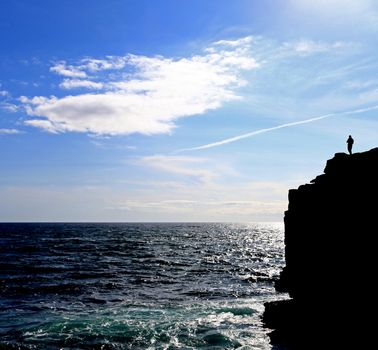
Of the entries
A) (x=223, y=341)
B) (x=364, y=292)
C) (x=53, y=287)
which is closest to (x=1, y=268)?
(x=53, y=287)

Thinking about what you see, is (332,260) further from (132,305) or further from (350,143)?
(132,305)

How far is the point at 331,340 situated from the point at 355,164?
31.8ft

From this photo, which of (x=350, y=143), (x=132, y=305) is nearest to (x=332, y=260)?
(x=350, y=143)

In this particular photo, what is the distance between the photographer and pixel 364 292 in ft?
66.0

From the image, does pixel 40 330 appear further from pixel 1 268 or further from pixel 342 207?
pixel 1 268

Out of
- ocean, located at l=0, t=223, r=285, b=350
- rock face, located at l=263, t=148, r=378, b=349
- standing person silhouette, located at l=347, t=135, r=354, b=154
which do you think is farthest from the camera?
standing person silhouette, located at l=347, t=135, r=354, b=154

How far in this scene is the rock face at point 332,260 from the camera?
20.0 m

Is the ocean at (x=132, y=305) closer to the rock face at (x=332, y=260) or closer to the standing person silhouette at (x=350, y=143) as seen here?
the rock face at (x=332, y=260)

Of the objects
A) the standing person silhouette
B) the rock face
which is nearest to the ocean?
the rock face

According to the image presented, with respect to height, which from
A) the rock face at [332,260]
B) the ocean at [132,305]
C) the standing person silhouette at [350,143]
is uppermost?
the standing person silhouette at [350,143]

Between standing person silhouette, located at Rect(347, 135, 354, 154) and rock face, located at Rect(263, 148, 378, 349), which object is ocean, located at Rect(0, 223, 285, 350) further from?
standing person silhouette, located at Rect(347, 135, 354, 154)

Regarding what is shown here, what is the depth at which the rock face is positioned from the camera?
20.0 meters

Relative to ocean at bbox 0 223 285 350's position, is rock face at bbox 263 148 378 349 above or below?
above

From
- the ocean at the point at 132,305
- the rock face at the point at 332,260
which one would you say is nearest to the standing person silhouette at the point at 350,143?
the rock face at the point at 332,260
